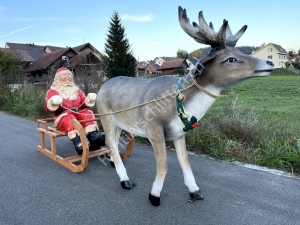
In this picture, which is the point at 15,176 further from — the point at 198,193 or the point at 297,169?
the point at 297,169

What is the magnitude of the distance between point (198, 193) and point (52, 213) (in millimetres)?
1482

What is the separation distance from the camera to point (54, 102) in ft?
11.7

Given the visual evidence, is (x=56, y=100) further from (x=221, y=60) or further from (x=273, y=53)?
(x=273, y=53)

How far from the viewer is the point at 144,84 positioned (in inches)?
108

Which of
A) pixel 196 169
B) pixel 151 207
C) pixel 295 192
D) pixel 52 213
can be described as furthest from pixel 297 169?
pixel 52 213

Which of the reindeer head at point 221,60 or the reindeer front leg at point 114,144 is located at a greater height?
the reindeer head at point 221,60

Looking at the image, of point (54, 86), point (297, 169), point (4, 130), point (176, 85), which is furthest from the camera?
point (4, 130)

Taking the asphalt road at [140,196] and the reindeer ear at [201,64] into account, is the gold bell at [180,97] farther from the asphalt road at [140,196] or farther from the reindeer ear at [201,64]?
the asphalt road at [140,196]

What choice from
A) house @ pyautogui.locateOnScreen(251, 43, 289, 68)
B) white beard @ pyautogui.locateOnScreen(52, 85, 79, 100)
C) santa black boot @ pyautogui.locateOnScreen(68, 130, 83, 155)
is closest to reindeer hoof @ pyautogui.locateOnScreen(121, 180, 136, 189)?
santa black boot @ pyautogui.locateOnScreen(68, 130, 83, 155)

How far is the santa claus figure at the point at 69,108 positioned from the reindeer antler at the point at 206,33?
7.03 feet

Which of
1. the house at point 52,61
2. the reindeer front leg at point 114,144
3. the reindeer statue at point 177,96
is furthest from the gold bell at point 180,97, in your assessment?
the house at point 52,61

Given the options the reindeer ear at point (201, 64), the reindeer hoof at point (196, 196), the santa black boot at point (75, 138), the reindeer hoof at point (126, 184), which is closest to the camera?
the reindeer ear at point (201, 64)

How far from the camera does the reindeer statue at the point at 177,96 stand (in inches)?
79.1

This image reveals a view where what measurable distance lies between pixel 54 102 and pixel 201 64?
231 cm
